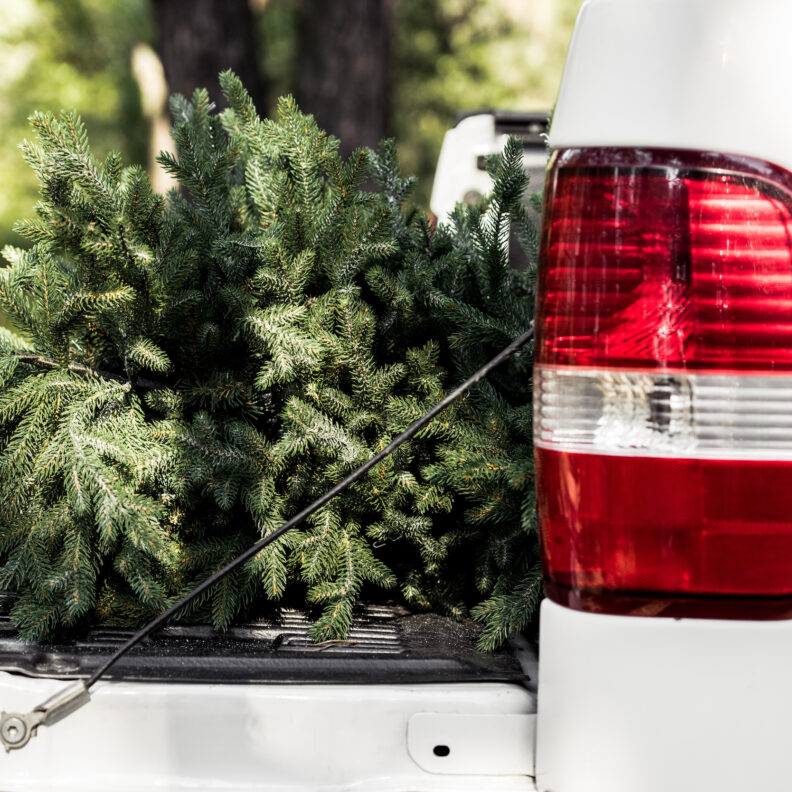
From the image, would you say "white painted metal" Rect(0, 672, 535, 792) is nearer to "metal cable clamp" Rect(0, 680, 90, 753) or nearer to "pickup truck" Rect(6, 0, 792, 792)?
"metal cable clamp" Rect(0, 680, 90, 753)

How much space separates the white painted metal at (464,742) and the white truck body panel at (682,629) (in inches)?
5.8

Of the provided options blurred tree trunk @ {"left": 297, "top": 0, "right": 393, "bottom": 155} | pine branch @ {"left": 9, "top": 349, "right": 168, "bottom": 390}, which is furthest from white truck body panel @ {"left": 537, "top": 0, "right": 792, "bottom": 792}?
blurred tree trunk @ {"left": 297, "top": 0, "right": 393, "bottom": 155}

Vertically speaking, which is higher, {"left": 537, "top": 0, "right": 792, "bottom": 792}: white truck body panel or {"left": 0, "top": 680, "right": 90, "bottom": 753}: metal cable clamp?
{"left": 537, "top": 0, "right": 792, "bottom": 792}: white truck body panel

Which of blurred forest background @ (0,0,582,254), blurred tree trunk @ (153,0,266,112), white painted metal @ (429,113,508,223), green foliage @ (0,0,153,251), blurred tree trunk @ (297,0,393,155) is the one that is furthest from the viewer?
blurred forest background @ (0,0,582,254)

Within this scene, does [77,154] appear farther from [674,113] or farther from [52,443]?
[674,113]

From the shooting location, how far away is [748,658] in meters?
1.15

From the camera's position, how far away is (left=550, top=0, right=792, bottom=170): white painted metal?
112cm

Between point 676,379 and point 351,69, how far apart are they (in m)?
8.87

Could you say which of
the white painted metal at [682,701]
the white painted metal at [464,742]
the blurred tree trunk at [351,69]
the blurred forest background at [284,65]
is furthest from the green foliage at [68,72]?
the white painted metal at [682,701]

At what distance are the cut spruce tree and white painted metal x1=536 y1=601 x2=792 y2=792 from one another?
45 centimetres

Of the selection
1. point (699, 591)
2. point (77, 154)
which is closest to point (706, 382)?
point (699, 591)

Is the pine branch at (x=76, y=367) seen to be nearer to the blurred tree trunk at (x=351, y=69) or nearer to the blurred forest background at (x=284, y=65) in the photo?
the blurred tree trunk at (x=351, y=69)

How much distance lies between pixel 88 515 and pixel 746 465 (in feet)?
3.82

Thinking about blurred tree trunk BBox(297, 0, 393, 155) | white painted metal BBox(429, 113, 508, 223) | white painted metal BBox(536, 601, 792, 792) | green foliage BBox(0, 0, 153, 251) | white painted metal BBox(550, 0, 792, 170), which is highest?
green foliage BBox(0, 0, 153, 251)
